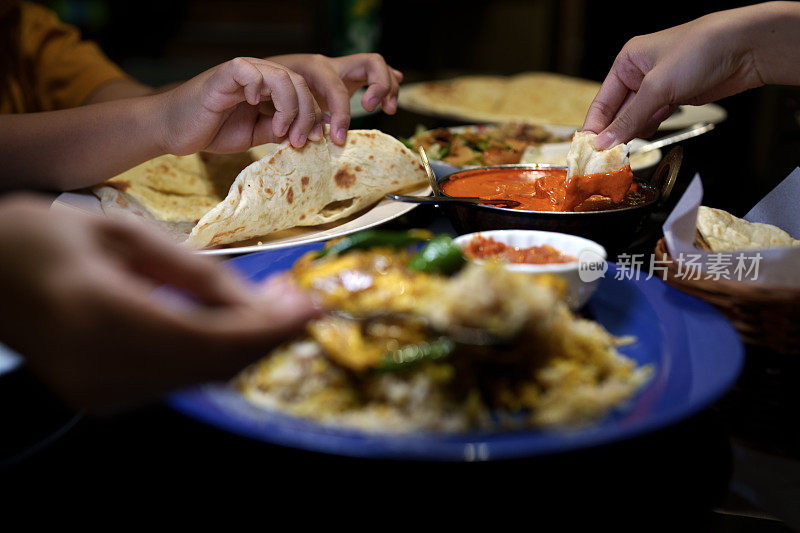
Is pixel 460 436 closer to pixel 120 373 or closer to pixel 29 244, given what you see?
pixel 120 373

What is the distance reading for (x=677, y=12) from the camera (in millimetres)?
5195

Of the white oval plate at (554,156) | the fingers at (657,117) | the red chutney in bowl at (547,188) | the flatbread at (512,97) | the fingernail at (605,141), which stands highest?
the fingers at (657,117)

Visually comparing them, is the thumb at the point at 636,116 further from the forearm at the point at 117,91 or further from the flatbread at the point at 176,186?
the forearm at the point at 117,91

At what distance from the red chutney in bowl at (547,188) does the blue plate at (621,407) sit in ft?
1.28

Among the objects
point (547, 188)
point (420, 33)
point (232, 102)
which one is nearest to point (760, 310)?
point (547, 188)

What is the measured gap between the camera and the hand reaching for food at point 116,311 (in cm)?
67

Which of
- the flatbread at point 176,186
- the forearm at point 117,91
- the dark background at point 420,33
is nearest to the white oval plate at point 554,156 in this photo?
the flatbread at point 176,186

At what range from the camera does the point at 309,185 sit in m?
1.64

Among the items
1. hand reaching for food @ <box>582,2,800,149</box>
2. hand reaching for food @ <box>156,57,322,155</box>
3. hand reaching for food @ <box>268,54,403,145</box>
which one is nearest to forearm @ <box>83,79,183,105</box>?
hand reaching for food @ <box>268,54,403,145</box>

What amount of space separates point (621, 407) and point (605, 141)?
0.91 m

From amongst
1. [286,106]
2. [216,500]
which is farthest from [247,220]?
[216,500]

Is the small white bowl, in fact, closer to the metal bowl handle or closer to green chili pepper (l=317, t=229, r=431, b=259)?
green chili pepper (l=317, t=229, r=431, b=259)

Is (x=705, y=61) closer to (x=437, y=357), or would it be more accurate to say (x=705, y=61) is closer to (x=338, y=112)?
(x=338, y=112)

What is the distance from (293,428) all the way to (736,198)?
167cm
